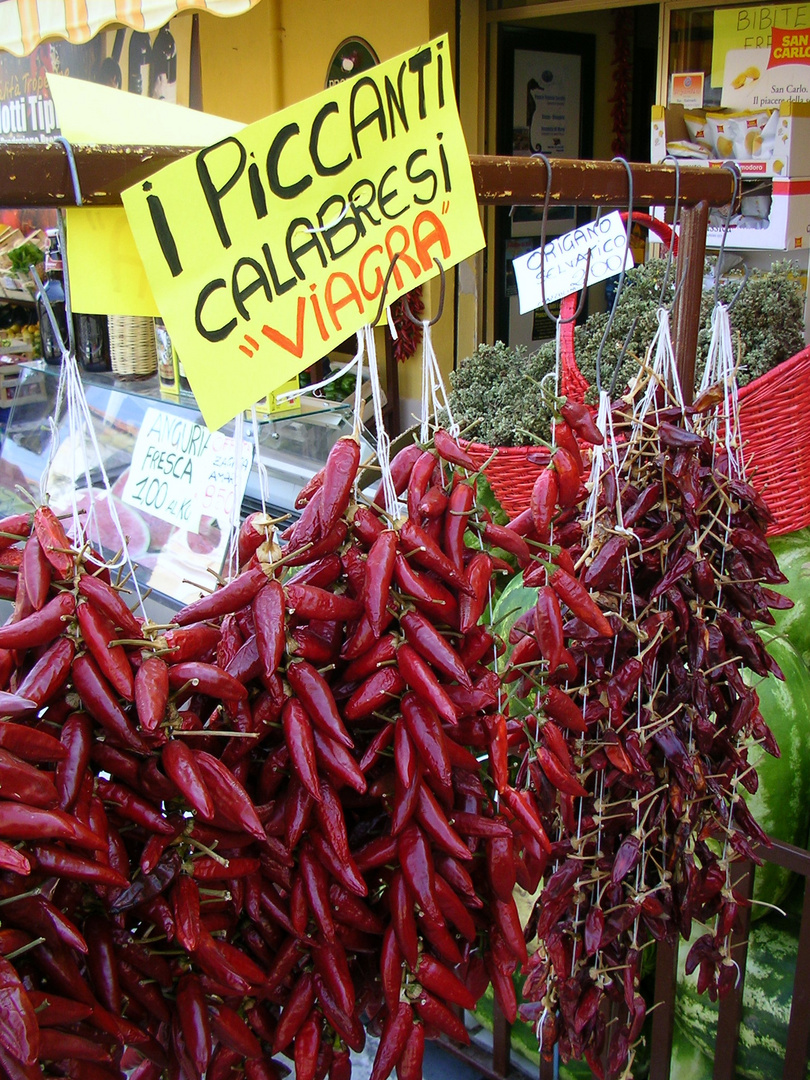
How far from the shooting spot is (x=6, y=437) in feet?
11.3

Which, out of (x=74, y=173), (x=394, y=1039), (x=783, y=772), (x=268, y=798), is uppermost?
(x=74, y=173)

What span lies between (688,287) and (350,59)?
434cm

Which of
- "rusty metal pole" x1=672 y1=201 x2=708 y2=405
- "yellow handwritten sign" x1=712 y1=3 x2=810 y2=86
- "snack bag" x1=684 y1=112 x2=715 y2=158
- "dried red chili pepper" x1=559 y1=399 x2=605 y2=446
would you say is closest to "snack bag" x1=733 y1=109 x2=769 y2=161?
"snack bag" x1=684 y1=112 x2=715 y2=158

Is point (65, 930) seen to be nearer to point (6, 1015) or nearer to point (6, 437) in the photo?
point (6, 1015)

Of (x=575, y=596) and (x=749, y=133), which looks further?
(x=749, y=133)

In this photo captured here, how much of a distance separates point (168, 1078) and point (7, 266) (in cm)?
652

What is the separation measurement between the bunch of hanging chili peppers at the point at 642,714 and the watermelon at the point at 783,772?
1.35ft

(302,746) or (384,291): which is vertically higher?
(384,291)

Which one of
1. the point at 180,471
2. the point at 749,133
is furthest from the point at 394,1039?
the point at 749,133

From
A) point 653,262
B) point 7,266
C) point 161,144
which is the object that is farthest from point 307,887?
point 7,266

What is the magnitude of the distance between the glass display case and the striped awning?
137cm

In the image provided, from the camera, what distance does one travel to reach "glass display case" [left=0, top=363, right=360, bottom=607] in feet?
8.07

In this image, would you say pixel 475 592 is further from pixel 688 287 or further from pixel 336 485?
pixel 688 287

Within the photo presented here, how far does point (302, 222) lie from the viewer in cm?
104
